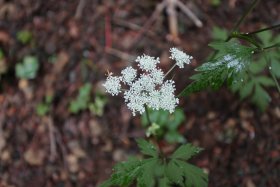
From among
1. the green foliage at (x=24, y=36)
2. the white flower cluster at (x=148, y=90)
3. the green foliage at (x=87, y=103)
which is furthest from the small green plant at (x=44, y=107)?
the white flower cluster at (x=148, y=90)

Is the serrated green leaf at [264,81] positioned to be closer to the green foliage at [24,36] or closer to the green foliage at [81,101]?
the green foliage at [81,101]

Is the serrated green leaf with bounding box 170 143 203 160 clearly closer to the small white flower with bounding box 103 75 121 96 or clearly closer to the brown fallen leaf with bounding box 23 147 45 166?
the small white flower with bounding box 103 75 121 96

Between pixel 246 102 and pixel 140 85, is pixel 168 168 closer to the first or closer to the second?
→ pixel 140 85

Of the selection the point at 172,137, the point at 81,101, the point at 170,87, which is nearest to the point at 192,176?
the point at 170,87

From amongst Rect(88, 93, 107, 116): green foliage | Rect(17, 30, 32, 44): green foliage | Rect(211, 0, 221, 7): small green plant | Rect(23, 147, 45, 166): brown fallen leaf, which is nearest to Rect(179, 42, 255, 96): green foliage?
Rect(88, 93, 107, 116): green foliage

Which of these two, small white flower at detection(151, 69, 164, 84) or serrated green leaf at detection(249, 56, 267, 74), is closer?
small white flower at detection(151, 69, 164, 84)
